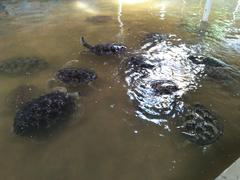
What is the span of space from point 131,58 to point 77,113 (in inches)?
72.2

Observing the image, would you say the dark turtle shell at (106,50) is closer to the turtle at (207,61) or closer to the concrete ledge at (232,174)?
the turtle at (207,61)

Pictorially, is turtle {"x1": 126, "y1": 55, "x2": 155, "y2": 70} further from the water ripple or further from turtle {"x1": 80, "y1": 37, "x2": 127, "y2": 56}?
turtle {"x1": 80, "y1": 37, "x2": 127, "y2": 56}

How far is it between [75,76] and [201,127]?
84.4 inches

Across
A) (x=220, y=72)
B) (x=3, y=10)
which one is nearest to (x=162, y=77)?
(x=220, y=72)

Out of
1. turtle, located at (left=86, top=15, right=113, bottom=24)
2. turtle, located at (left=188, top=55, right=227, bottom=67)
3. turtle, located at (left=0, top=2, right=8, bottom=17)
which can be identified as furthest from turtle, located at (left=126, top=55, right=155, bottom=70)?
Answer: turtle, located at (left=0, top=2, right=8, bottom=17)

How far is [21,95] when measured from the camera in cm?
415

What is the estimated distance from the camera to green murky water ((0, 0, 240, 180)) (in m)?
2.94

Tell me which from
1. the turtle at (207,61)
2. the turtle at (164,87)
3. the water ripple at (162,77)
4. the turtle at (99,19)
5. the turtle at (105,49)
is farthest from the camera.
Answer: the turtle at (99,19)

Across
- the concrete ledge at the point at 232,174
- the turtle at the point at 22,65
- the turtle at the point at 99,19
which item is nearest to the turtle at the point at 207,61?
the turtle at the point at 22,65

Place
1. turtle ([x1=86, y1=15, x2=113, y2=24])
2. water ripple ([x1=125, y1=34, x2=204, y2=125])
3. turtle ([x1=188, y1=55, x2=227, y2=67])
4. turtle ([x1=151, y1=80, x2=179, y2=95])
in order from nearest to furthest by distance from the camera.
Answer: water ripple ([x1=125, y1=34, x2=204, y2=125]), turtle ([x1=151, y1=80, x2=179, y2=95]), turtle ([x1=188, y1=55, x2=227, y2=67]), turtle ([x1=86, y1=15, x2=113, y2=24])

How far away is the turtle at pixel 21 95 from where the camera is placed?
13.0ft

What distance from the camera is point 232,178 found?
228cm

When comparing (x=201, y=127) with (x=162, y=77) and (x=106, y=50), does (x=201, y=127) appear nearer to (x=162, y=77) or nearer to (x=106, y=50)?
(x=162, y=77)

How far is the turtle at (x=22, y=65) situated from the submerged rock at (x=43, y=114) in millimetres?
1220
